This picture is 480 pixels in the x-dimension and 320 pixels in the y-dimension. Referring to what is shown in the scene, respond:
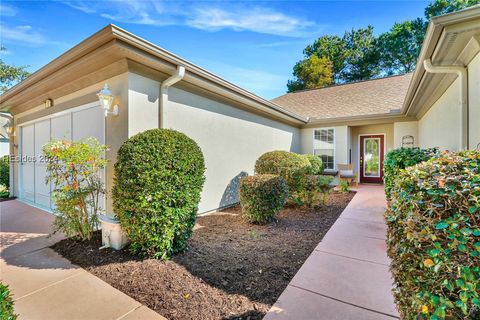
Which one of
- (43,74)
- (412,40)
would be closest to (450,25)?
(43,74)

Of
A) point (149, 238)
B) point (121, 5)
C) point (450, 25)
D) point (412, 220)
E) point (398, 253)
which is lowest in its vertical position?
point (149, 238)

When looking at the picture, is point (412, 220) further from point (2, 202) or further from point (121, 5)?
point (2, 202)

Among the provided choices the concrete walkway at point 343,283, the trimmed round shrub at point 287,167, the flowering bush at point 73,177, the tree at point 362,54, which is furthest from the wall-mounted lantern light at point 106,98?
the tree at point 362,54

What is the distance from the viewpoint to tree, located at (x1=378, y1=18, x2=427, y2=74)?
71.4 feet

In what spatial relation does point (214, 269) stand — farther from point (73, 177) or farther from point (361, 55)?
point (361, 55)

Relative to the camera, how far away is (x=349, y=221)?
521 cm

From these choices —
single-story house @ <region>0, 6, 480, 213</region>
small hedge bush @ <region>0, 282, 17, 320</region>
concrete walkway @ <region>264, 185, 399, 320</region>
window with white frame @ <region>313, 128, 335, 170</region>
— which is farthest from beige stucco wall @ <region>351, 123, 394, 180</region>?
small hedge bush @ <region>0, 282, 17, 320</region>

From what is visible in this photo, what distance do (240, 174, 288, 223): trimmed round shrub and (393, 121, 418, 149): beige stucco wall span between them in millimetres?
7602

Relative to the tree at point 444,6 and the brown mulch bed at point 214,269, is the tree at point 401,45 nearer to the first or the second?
the tree at point 444,6

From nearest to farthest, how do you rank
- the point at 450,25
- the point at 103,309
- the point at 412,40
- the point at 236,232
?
1. the point at 103,309
2. the point at 450,25
3. the point at 236,232
4. the point at 412,40

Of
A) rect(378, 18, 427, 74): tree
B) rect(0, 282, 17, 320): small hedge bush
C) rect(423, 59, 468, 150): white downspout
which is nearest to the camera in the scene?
rect(0, 282, 17, 320): small hedge bush

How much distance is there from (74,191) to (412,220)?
4535mm

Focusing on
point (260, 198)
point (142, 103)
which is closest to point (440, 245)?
point (260, 198)

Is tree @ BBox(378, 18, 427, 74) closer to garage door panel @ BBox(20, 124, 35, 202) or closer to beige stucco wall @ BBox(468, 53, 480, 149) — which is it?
beige stucco wall @ BBox(468, 53, 480, 149)
